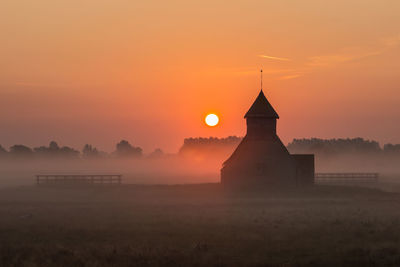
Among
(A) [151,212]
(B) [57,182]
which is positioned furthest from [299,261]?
(B) [57,182]

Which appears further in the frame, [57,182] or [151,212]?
[57,182]

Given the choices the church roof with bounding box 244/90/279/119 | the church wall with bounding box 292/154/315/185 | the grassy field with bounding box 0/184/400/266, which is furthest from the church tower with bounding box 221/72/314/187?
the grassy field with bounding box 0/184/400/266

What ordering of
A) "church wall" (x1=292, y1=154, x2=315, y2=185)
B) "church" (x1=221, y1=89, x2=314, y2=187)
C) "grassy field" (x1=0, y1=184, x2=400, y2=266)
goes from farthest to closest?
"church wall" (x1=292, y1=154, x2=315, y2=185), "church" (x1=221, y1=89, x2=314, y2=187), "grassy field" (x1=0, y1=184, x2=400, y2=266)

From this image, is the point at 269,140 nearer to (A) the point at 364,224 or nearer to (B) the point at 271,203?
(B) the point at 271,203

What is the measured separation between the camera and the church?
186 feet

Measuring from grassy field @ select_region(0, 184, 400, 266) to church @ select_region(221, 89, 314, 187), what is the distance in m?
5.01

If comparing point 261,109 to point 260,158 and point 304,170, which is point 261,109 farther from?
point 304,170

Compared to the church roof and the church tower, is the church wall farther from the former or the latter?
the church roof

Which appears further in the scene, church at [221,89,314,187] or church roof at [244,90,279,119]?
church roof at [244,90,279,119]

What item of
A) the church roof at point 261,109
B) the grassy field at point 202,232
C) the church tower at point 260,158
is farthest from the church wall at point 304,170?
the grassy field at point 202,232

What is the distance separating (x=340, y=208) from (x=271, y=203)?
6.56 meters

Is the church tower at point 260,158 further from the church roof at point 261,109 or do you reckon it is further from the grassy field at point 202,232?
the grassy field at point 202,232

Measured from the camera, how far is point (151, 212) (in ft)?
128

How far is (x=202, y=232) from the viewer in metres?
28.5
